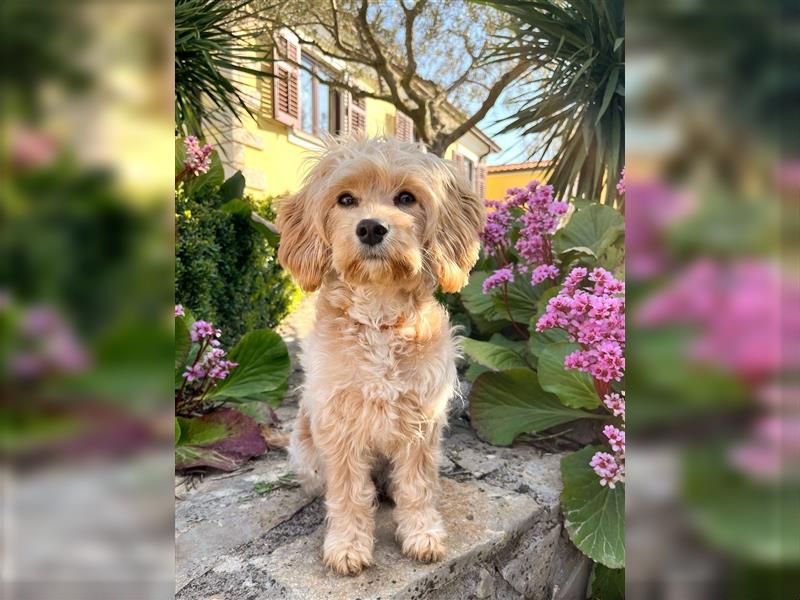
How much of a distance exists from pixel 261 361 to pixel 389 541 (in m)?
1.15

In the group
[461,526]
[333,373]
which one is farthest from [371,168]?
[461,526]

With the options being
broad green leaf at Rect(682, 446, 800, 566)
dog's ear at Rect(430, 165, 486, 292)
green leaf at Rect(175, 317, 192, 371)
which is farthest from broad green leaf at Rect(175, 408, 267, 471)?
broad green leaf at Rect(682, 446, 800, 566)

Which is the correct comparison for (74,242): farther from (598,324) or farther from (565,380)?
(565,380)

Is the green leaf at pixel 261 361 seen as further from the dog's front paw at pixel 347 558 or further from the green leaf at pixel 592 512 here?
the green leaf at pixel 592 512

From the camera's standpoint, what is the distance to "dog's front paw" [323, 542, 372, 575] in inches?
64.1

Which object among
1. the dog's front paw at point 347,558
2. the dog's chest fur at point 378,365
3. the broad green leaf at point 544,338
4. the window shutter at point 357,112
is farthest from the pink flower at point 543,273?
the window shutter at point 357,112

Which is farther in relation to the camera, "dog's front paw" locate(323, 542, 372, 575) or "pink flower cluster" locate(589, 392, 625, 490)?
"pink flower cluster" locate(589, 392, 625, 490)

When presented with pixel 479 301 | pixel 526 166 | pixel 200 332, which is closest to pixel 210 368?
pixel 200 332

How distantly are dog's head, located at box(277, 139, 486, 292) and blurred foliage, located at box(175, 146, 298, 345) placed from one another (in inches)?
49.2

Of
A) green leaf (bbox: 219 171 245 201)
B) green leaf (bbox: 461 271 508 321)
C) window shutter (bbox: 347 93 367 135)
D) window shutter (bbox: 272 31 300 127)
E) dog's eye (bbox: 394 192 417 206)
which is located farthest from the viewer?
window shutter (bbox: 347 93 367 135)

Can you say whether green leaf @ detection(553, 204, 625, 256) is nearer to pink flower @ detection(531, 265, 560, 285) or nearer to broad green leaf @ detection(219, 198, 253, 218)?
pink flower @ detection(531, 265, 560, 285)

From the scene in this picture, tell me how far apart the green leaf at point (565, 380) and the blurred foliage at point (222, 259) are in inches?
80.2

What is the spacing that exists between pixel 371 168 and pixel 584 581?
1913 mm

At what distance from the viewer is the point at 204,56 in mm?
2879
